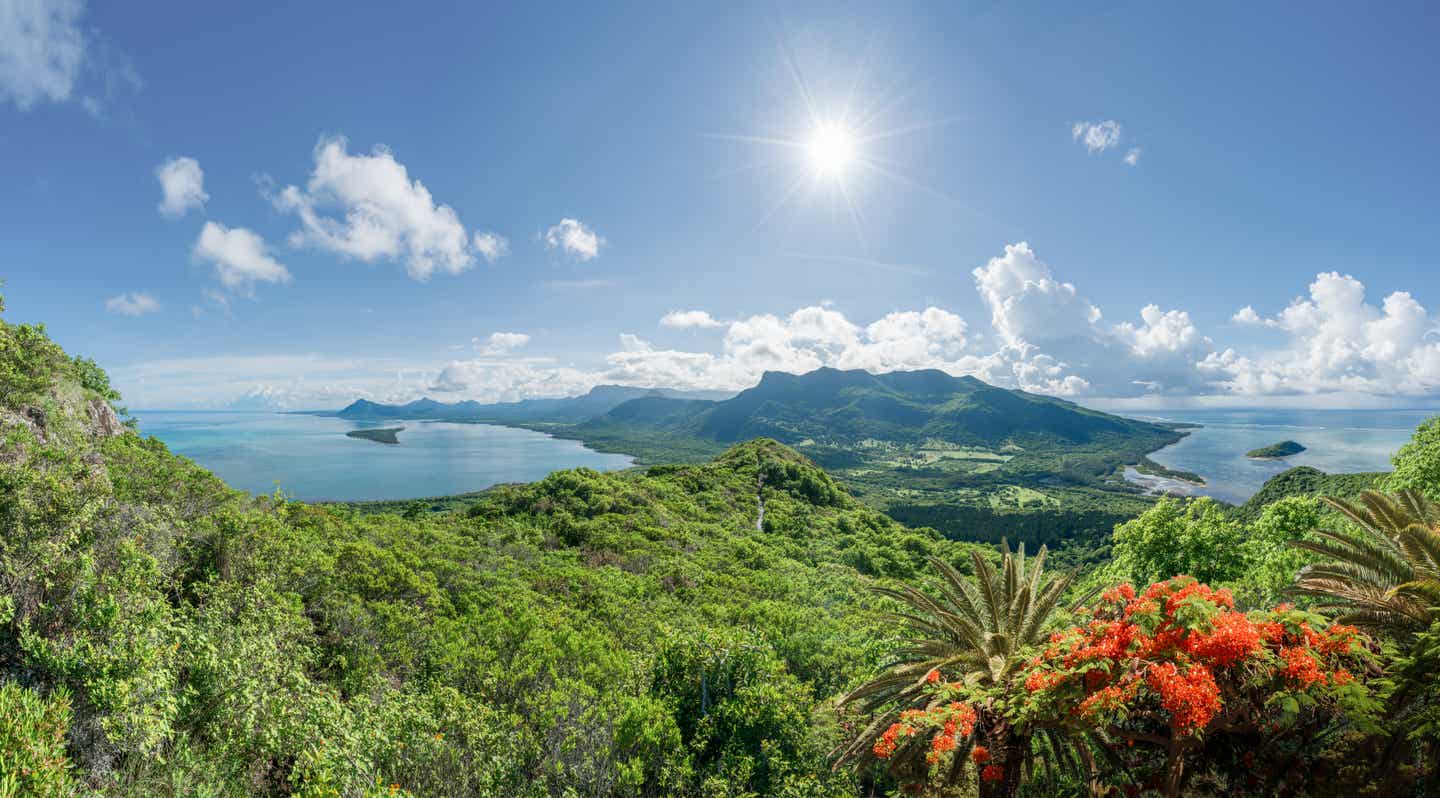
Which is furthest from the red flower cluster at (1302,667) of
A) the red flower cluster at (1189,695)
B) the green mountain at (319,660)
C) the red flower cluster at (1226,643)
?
the green mountain at (319,660)

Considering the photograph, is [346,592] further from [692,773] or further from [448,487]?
[448,487]

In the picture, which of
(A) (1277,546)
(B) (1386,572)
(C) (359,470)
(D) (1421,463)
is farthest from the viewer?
(C) (359,470)

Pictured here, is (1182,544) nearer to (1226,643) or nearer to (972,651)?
(972,651)

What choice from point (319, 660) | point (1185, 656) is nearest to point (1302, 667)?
Result: point (1185, 656)

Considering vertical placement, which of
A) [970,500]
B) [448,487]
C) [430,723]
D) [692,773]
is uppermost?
[430,723]

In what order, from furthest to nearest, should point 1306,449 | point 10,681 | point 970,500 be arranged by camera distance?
1. point 1306,449
2. point 970,500
3. point 10,681

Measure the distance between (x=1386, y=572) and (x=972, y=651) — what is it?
4.61m

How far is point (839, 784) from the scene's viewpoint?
9391 mm

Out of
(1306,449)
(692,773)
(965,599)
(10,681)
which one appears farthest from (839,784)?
(1306,449)

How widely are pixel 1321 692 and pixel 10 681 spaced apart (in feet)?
47.2

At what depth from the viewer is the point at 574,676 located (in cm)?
1097

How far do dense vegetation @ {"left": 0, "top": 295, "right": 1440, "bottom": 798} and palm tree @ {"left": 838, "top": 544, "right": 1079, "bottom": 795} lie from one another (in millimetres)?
46

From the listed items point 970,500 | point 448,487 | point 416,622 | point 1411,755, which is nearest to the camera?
point 1411,755

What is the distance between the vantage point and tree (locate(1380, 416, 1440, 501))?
59.7 feet
